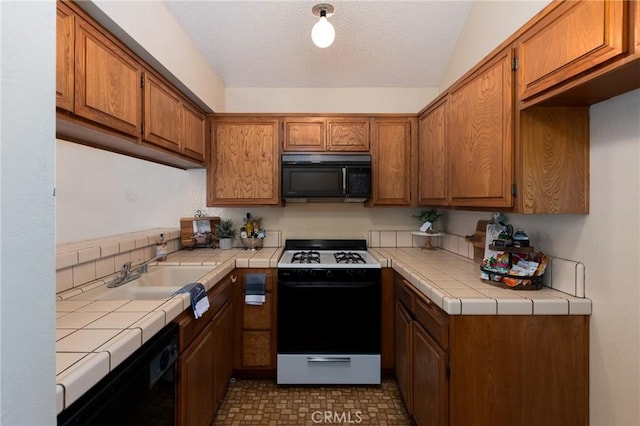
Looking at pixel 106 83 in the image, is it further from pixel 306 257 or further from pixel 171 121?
pixel 306 257

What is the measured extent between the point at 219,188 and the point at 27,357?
2.17m

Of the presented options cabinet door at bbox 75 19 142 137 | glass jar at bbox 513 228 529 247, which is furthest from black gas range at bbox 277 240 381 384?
cabinet door at bbox 75 19 142 137

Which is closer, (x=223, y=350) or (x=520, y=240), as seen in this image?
(x=520, y=240)

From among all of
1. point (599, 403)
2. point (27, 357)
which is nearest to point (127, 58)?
point (27, 357)

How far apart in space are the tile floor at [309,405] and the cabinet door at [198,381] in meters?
0.30

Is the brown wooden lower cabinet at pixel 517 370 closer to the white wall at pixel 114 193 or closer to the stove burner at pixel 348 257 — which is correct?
the stove burner at pixel 348 257


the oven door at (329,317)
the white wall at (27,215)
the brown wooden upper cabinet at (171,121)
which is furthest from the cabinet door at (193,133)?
the white wall at (27,215)

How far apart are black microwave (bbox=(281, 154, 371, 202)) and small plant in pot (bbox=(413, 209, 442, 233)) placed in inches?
26.6

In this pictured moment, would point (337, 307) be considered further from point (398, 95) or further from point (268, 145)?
point (398, 95)

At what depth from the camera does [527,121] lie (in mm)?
1344

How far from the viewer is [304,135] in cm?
257

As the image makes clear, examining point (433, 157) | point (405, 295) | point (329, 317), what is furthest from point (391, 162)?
point (329, 317)

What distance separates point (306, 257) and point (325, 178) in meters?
0.68

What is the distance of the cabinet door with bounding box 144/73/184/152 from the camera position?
166cm
